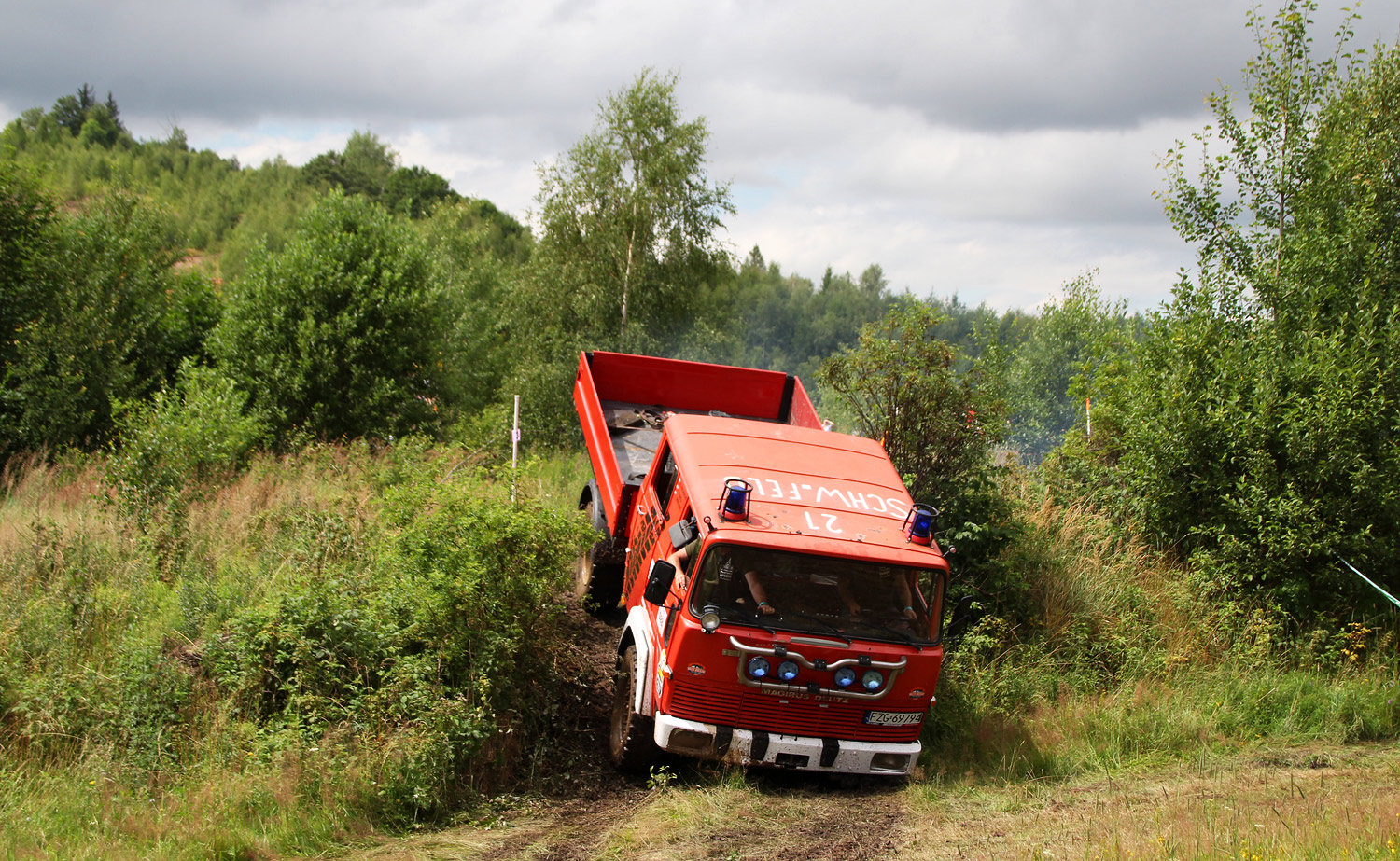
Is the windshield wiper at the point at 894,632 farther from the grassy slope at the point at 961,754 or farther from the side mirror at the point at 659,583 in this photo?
the side mirror at the point at 659,583

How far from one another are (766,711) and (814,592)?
0.80 m

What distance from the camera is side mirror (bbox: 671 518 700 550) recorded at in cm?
583

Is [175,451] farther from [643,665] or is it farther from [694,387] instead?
[643,665]

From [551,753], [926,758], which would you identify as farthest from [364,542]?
[926,758]

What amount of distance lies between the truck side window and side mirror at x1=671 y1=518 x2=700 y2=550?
1090mm

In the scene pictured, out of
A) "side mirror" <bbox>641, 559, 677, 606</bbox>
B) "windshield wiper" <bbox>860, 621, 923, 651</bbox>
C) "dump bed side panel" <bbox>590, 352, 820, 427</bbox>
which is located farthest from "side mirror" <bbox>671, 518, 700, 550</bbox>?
"dump bed side panel" <bbox>590, 352, 820, 427</bbox>

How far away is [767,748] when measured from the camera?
5727mm

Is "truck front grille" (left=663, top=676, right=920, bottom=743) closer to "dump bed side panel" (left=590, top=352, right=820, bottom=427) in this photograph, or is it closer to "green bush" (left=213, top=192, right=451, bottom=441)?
"dump bed side panel" (left=590, top=352, right=820, bottom=427)

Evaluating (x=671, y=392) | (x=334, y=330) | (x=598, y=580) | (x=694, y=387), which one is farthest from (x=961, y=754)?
(x=334, y=330)

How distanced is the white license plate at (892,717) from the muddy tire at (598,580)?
11.6 ft

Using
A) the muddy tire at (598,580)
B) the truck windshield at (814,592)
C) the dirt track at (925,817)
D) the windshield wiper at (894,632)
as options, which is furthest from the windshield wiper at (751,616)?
the muddy tire at (598,580)

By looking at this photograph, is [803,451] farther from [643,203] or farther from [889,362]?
[643,203]

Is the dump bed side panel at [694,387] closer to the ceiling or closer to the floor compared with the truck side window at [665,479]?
closer to the ceiling

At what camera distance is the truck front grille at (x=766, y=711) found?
5.66 meters
